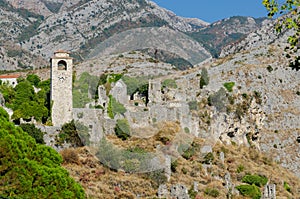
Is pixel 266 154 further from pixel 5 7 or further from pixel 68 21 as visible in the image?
pixel 5 7

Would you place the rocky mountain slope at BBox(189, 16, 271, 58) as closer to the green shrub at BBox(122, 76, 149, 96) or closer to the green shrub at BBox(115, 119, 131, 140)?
the green shrub at BBox(122, 76, 149, 96)

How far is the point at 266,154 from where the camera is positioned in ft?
127

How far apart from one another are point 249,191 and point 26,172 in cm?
1494

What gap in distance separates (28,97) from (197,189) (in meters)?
10.3

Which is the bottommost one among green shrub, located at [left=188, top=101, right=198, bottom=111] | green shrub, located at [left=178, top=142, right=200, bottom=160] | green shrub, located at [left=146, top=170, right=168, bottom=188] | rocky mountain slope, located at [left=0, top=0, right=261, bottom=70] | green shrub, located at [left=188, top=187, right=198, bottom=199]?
green shrub, located at [left=188, top=187, right=198, bottom=199]

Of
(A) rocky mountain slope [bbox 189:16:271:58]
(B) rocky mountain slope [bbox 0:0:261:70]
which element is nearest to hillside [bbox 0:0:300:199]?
(B) rocky mountain slope [bbox 0:0:261:70]

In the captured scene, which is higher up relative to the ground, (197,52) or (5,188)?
(197,52)

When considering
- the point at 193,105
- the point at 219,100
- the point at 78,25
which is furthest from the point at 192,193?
the point at 78,25

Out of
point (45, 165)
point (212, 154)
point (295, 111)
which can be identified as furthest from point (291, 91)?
point (45, 165)

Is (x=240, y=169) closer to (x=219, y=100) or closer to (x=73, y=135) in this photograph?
(x=219, y=100)

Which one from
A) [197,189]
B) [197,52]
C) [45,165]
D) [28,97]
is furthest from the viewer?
[28,97]

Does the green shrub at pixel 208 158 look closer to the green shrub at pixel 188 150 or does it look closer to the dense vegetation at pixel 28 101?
the green shrub at pixel 188 150

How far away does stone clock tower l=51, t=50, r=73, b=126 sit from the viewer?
2669cm

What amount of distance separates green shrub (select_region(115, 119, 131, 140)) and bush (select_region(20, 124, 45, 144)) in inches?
159
